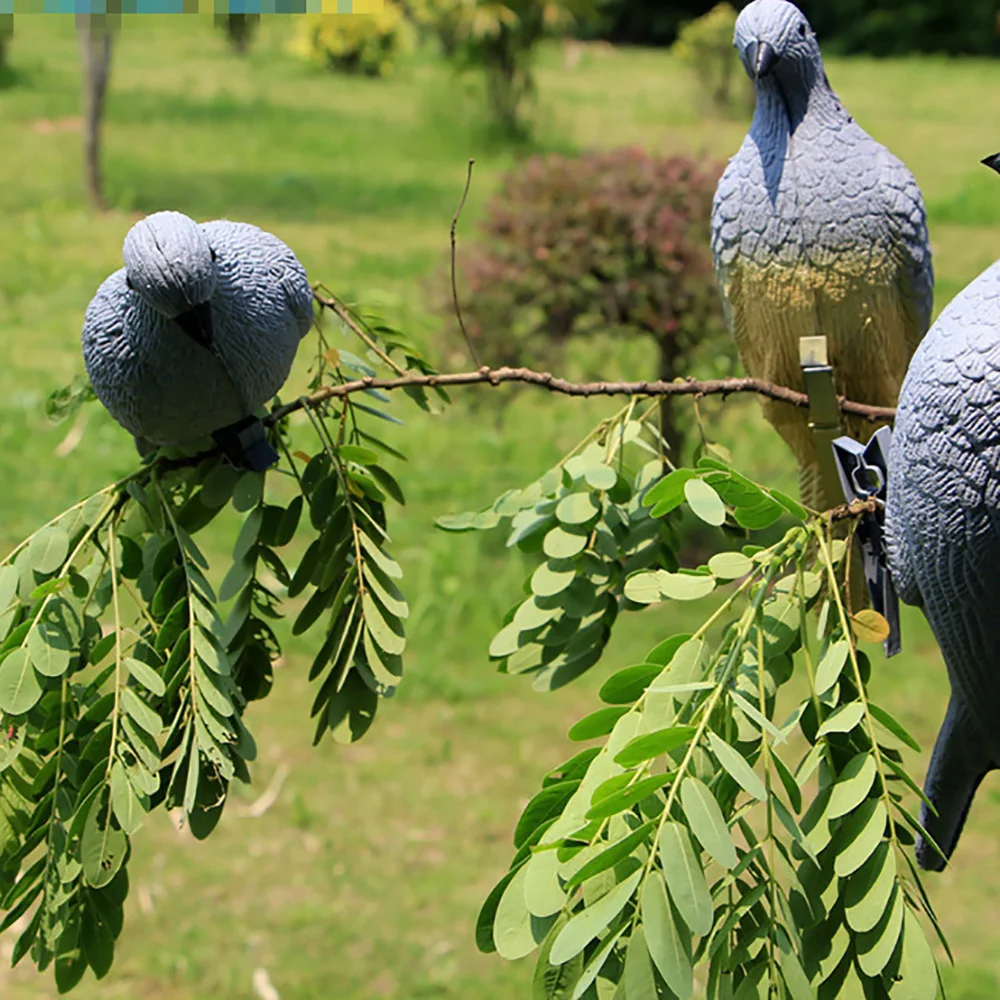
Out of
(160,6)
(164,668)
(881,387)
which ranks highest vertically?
(160,6)

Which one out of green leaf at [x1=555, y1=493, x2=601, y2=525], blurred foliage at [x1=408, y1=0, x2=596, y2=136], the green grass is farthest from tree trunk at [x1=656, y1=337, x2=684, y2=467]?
blurred foliage at [x1=408, y1=0, x2=596, y2=136]

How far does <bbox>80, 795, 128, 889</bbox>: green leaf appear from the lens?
3.00ft

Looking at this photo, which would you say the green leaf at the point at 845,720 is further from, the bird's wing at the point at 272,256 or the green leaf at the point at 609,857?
the bird's wing at the point at 272,256

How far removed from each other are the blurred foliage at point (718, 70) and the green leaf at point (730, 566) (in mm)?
9227

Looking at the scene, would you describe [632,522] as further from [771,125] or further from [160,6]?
[160,6]

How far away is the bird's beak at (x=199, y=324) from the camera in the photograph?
1003 mm

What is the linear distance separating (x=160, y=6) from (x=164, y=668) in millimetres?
961

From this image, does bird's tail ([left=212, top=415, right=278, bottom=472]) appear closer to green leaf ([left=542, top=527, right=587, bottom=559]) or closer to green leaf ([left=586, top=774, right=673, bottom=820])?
green leaf ([left=542, top=527, right=587, bottom=559])

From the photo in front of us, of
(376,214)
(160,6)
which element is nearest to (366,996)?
(160,6)

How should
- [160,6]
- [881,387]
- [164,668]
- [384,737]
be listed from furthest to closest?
1. [384,737]
2. [160,6]
3. [881,387]
4. [164,668]

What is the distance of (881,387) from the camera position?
4.03ft

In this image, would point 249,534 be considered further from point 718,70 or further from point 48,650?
point 718,70

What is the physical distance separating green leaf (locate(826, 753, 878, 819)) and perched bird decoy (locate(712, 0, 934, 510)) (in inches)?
17.7

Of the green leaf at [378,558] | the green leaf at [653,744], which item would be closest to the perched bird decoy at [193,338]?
the green leaf at [378,558]
